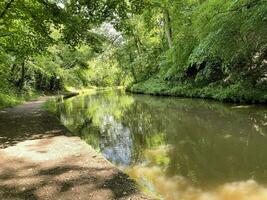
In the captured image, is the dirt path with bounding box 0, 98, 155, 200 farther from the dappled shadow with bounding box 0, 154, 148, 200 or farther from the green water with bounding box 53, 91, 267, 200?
the green water with bounding box 53, 91, 267, 200

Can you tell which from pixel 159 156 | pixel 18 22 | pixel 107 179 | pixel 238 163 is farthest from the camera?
pixel 18 22

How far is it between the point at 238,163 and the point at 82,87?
178ft

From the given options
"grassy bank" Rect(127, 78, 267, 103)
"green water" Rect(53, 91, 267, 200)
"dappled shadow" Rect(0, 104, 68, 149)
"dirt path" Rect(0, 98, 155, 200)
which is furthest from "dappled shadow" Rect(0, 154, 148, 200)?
"grassy bank" Rect(127, 78, 267, 103)

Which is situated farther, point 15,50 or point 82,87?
point 82,87

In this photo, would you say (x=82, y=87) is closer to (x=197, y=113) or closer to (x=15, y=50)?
(x=15, y=50)

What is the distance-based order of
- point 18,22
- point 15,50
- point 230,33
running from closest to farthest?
1. point 230,33
2. point 18,22
3. point 15,50

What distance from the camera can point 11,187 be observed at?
18.2 ft

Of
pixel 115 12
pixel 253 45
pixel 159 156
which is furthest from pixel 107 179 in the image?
pixel 253 45

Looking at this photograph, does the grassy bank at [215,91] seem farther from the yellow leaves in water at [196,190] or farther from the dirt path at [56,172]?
the yellow leaves in water at [196,190]

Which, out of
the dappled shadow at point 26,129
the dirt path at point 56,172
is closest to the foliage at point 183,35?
the dappled shadow at point 26,129

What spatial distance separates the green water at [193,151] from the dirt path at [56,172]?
702mm

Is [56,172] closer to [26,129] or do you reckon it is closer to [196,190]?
[196,190]

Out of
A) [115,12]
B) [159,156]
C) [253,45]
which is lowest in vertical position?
[159,156]

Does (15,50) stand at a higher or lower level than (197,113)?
higher
